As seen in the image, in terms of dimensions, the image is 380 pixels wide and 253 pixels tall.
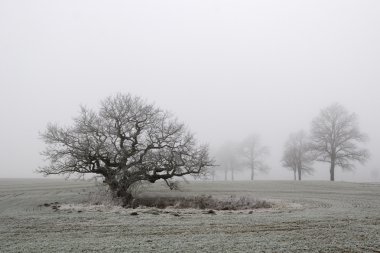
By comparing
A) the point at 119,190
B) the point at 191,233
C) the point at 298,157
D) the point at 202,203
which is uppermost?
the point at 298,157

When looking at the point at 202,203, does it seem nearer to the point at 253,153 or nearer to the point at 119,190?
the point at 119,190

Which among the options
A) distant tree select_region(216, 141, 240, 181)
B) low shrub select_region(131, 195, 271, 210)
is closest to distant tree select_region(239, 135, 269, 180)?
distant tree select_region(216, 141, 240, 181)

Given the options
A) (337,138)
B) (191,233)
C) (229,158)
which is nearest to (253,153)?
(229,158)

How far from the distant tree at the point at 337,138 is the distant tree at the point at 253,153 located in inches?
895

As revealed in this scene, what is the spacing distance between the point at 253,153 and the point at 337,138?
83.8 ft

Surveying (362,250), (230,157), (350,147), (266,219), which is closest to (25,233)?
(266,219)

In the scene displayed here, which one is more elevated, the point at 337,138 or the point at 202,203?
the point at 337,138

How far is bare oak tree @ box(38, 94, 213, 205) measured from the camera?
28.8 metres

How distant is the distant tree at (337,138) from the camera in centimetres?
5169

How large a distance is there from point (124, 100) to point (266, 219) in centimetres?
1739

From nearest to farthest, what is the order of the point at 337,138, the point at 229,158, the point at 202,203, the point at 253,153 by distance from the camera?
the point at 202,203 < the point at 337,138 < the point at 253,153 < the point at 229,158

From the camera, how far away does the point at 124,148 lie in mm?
30078

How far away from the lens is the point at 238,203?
26641 mm

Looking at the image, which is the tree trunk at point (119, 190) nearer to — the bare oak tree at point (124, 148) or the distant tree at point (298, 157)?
the bare oak tree at point (124, 148)
